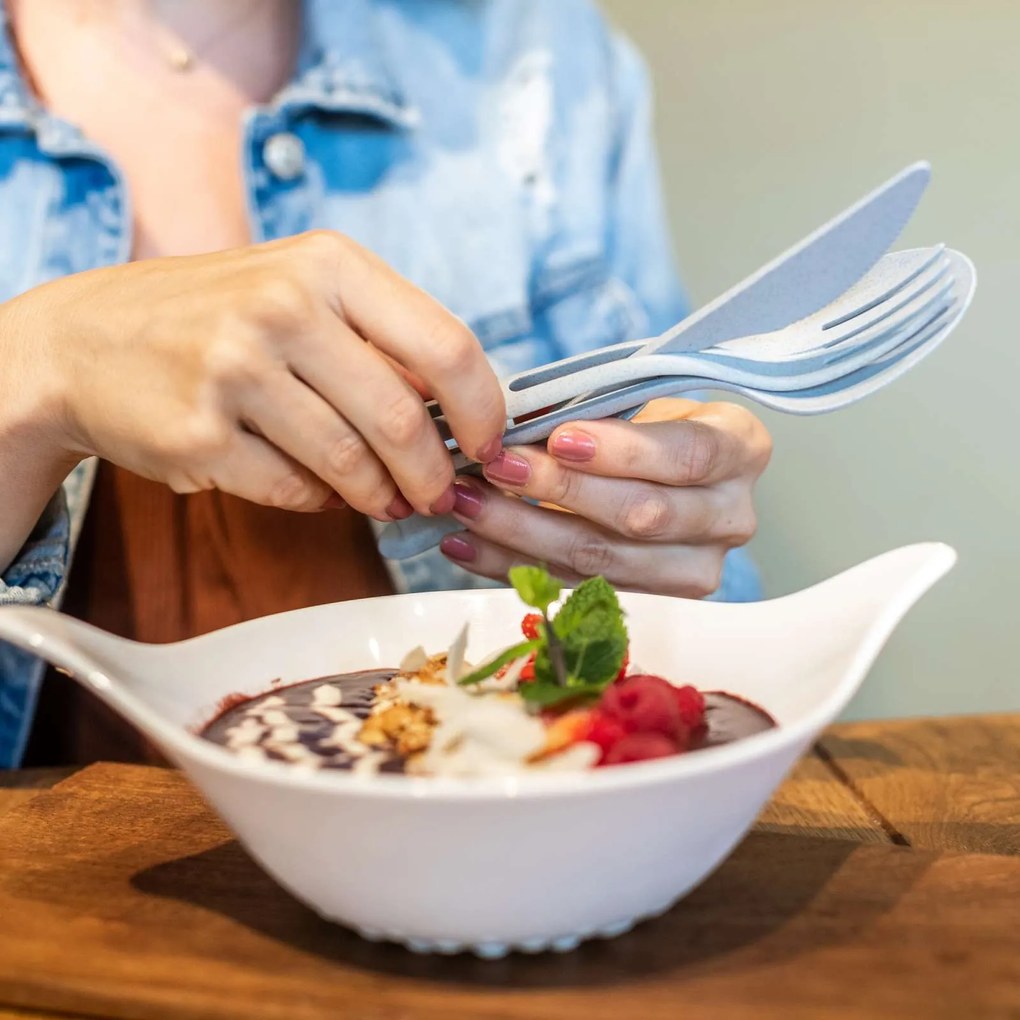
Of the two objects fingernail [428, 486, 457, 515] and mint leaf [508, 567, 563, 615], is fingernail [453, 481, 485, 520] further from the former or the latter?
mint leaf [508, 567, 563, 615]

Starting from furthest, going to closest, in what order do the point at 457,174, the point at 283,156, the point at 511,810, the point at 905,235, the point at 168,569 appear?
the point at 905,235, the point at 457,174, the point at 283,156, the point at 168,569, the point at 511,810

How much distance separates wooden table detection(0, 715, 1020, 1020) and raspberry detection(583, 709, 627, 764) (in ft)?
0.31

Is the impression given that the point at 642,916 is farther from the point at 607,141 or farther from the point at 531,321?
the point at 607,141

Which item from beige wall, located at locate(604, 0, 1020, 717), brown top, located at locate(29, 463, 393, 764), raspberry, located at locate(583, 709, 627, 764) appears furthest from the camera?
beige wall, located at locate(604, 0, 1020, 717)

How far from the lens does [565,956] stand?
520 millimetres

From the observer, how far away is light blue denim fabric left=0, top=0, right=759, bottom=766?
1.22 metres

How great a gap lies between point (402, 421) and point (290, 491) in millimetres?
108

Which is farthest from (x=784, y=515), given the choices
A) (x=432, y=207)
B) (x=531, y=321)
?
(x=432, y=207)

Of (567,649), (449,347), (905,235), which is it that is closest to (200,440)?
(449,347)

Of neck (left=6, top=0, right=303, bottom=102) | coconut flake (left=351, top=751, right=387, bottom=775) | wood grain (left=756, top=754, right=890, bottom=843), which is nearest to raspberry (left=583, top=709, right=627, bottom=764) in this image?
coconut flake (left=351, top=751, right=387, bottom=775)

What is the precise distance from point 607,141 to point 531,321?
0.93 ft

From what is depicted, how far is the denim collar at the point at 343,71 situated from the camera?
4.27 feet

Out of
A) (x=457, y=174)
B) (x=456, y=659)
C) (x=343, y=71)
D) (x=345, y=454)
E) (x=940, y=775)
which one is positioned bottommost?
(x=940, y=775)

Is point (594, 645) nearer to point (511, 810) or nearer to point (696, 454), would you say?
point (511, 810)
